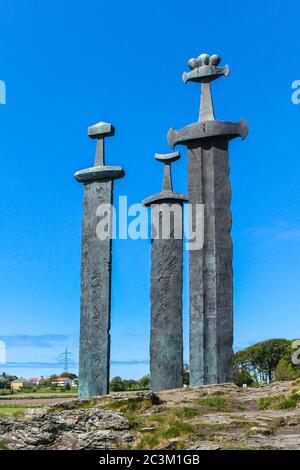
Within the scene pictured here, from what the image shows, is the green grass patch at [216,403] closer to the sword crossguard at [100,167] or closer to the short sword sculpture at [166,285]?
the short sword sculpture at [166,285]

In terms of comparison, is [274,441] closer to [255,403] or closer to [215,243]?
[255,403]

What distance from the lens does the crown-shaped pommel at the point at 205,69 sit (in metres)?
15.0

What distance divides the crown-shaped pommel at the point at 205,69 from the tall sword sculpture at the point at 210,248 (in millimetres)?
23

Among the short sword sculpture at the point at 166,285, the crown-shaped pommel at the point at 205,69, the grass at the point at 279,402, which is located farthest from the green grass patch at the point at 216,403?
the crown-shaped pommel at the point at 205,69

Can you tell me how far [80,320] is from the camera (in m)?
14.7

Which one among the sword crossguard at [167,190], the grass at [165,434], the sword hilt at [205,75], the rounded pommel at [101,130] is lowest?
the grass at [165,434]

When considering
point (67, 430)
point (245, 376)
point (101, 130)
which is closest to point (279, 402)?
point (67, 430)

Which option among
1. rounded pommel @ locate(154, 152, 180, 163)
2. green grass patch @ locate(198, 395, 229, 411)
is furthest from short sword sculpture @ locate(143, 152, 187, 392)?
green grass patch @ locate(198, 395, 229, 411)

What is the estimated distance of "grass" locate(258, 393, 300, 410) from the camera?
36.8 ft

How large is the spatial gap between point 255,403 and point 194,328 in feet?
8.28

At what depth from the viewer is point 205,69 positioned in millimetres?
15047

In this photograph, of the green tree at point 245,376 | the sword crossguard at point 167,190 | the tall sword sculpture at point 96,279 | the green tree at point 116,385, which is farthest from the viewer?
the green tree at point 245,376

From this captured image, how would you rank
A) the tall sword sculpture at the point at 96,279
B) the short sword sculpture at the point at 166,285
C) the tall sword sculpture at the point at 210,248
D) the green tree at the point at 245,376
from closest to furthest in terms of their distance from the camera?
1. the tall sword sculpture at the point at 210,248
2. the tall sword sculpture at the point at 96,279
3. the short sword sculpture at the point at 166,285
4. the green tree at the point at 245,376
